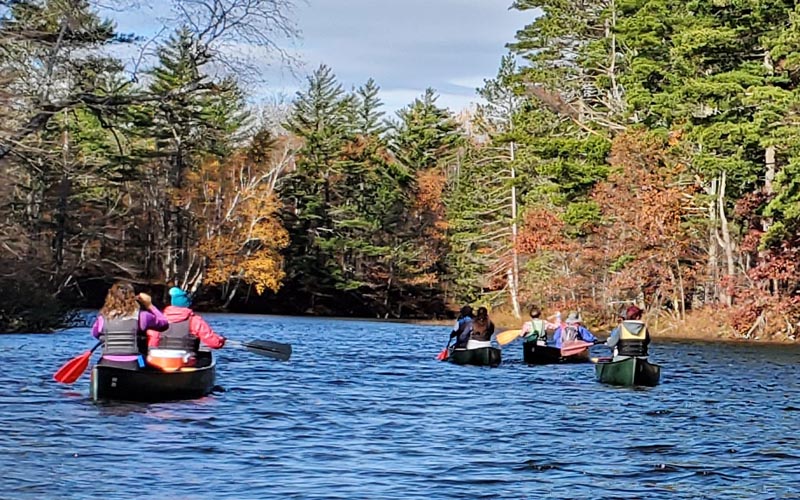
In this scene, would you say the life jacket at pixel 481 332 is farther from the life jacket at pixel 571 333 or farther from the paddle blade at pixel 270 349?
the paddle blade at pixel 270 349

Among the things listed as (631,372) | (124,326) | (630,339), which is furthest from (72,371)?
(630,339)

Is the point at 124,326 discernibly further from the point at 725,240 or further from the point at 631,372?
the point at 725,240

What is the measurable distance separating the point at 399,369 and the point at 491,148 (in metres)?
33.4

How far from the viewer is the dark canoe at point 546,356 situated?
25469 mm

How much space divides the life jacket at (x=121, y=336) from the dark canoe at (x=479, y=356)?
10.5m

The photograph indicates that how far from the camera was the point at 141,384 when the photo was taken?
1479cm

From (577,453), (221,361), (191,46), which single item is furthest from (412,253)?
(577,453)

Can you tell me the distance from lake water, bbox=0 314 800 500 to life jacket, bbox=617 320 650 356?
0.76m

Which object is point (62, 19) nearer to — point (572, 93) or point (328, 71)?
point (572, 93)

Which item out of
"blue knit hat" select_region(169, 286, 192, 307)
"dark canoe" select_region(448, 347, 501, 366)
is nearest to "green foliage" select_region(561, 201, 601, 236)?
"dark canoe" select_region(448, 347, 501, 366)

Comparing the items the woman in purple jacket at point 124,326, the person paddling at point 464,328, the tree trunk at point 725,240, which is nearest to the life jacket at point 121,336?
the woman in purple jacket at point 124,326

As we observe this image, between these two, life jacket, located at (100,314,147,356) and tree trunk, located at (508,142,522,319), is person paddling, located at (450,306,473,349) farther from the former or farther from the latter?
tree trunk, located at (508,142,522,319)

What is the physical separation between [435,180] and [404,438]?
52508 millimetres

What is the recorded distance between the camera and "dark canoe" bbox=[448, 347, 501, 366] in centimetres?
2394
